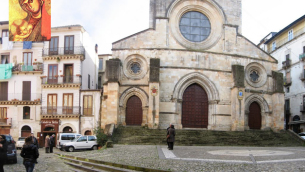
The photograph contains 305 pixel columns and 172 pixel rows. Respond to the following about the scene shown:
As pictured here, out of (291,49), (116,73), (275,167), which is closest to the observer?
(275,167)

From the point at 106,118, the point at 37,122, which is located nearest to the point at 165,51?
the point at 106,118

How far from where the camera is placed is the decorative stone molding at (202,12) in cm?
3250

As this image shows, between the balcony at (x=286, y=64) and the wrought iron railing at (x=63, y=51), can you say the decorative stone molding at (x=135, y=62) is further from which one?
the balcony at (x=286, y=64)

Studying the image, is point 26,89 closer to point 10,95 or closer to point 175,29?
point 10,95

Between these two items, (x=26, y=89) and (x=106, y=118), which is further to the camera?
(x=26, y=89)

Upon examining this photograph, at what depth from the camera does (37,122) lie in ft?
115

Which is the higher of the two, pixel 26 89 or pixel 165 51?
pixel 165 51

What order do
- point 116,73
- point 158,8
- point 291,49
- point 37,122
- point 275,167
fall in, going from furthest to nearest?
1. point 291,49
2. point 37,122
3. point 158,8
4. point 116,73
5. point 275,167

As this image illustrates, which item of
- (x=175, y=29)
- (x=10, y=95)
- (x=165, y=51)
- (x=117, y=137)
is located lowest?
(x=117, y=137)

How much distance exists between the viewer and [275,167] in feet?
37.8

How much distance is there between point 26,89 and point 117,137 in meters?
14.1

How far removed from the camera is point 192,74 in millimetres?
31391

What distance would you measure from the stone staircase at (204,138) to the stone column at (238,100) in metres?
1.03

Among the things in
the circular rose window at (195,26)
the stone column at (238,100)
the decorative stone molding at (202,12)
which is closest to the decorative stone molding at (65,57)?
the decorative stone molding at (202,12)
